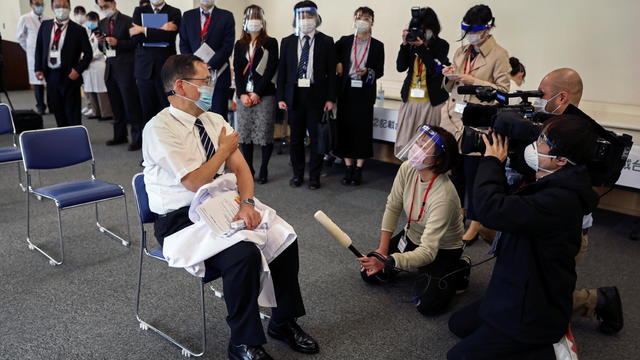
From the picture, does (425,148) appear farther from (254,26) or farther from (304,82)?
(254,26)

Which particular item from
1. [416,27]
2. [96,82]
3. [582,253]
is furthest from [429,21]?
[96,82]

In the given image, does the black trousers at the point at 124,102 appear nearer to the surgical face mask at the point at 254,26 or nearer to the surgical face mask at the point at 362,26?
the surgical face mask at the point at 254,26

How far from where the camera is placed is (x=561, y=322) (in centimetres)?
168

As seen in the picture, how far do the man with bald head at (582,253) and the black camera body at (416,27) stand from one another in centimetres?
145

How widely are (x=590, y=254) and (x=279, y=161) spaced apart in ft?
10.5

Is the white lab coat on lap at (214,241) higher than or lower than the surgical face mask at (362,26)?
lower

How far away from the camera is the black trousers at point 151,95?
4.95 meters

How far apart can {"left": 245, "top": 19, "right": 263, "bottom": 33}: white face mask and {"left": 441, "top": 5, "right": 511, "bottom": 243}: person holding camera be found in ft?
5.74

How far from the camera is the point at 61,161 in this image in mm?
3006

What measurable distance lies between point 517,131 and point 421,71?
244 cm

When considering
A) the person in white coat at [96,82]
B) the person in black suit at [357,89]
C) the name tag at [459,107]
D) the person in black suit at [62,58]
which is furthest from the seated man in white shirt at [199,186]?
the person in white coat at [96,82]

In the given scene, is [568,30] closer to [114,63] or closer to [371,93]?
[371,93]

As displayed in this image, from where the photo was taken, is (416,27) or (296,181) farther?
(296,181)

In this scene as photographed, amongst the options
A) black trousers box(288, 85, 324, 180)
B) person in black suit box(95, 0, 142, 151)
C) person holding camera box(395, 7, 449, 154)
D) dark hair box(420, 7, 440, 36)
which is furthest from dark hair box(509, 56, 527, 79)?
person in black suit box(95, 0, 142, 151)
